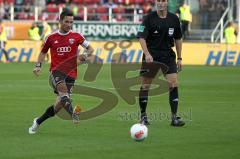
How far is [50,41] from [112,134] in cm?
205

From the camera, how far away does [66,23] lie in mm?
13930

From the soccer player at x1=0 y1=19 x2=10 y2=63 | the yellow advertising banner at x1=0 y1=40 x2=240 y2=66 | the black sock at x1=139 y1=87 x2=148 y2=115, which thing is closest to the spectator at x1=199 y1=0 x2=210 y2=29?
the yellow advertising banner at x1=0 y1=40 x2=240 y2=66

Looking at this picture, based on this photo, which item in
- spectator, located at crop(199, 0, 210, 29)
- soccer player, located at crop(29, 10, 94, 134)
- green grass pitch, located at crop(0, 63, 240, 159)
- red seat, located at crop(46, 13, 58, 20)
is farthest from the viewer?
spectator, located at crop(199, 0, 210, 29)

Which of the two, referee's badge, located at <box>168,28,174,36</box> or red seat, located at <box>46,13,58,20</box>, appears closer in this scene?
referee's badge, located at <box>168,28,174,36</box>

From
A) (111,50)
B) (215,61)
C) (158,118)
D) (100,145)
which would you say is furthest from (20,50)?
(100,145)

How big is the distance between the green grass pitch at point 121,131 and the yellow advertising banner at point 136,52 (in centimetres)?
1627

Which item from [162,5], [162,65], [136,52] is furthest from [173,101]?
[136,52]

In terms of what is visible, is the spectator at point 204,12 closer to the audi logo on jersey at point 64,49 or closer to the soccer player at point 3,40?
the soccer player at point 3,40

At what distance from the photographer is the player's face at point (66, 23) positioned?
13.9 m

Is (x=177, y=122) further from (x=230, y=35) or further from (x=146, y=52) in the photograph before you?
(x=230, y=35)

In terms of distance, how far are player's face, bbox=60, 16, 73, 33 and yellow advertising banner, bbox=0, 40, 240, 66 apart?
26452mm

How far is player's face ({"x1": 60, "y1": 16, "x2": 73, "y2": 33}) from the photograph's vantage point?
13867mm

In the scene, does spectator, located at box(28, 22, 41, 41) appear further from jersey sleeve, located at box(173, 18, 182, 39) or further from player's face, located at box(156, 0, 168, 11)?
player's face, located at box(156, 0, 168, 11)

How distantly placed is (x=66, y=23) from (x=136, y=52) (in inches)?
1061
